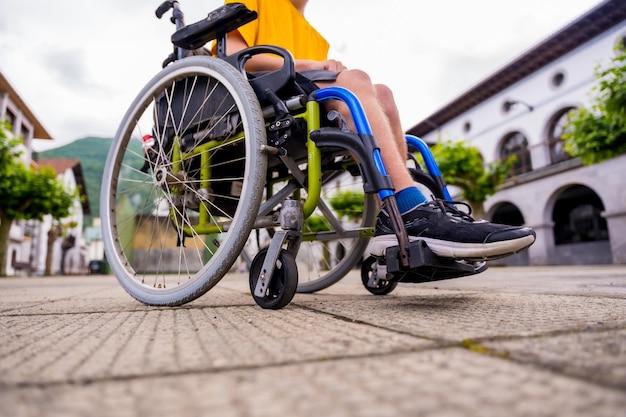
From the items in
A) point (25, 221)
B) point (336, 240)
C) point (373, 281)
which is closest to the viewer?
point (373, 281)

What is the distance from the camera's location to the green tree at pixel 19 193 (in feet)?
36.7

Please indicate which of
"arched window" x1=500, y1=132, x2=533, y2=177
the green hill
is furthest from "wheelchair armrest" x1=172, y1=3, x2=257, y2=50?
the green hill

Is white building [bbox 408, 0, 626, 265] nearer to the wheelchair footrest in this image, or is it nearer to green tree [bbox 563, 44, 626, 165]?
green tree [bbox 563, 44, 626, 165]

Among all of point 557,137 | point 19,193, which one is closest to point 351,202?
point 19,193

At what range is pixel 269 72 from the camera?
145cm

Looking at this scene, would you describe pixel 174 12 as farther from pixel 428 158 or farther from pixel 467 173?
pixel 467 173

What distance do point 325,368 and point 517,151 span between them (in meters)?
16.8

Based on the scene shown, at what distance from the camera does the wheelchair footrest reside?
108 centimetres

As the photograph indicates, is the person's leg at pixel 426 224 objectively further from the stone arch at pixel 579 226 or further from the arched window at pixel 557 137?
the arched window at pixel 557 137

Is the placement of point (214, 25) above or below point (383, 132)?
above

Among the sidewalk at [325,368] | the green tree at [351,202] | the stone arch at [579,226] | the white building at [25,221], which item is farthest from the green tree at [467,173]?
the white building at [25,221]

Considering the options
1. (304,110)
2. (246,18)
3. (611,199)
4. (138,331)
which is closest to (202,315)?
(138,331)

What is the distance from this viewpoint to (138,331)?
89cm

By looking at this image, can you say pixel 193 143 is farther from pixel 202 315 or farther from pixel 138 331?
pixel 138 331
